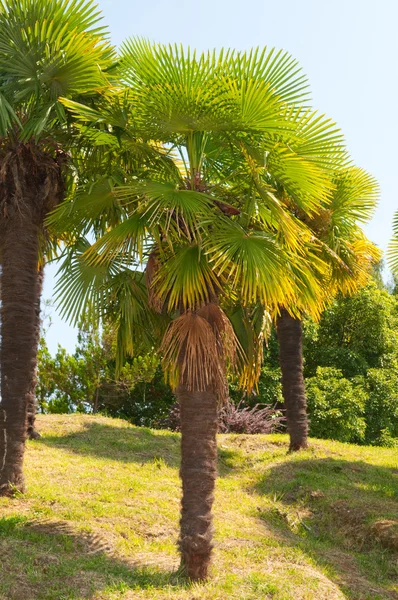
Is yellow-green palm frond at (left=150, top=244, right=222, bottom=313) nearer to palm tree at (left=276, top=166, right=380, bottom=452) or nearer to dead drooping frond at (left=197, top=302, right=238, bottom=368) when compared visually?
dead drooping frond at (left=197, top=302, right=238, bottom=368)

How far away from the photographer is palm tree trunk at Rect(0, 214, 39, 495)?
10.3 metres

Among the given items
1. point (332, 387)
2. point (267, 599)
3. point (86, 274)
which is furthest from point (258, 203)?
point (332, 387)

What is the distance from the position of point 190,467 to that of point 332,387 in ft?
50.9

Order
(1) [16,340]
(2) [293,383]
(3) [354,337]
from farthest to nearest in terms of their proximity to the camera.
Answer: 1. (3) [354,337]
2. (2) [293,383]
3. (1) [16,340]

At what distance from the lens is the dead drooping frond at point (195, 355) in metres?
8.32

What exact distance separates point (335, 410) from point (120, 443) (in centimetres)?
890

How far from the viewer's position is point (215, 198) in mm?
8492

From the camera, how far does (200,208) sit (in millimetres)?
8211

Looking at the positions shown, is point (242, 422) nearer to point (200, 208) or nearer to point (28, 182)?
point (28, 182)

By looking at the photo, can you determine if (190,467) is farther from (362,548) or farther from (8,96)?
(8,96)

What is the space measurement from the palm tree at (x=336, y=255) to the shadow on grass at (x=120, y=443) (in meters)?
3.24

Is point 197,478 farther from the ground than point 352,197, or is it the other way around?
point 352,197

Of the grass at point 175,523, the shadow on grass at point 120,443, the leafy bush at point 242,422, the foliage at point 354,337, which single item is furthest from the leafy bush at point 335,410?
the shadow on grass at point 120,443

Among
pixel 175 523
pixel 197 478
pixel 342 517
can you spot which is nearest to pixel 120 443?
pixel 175 523
